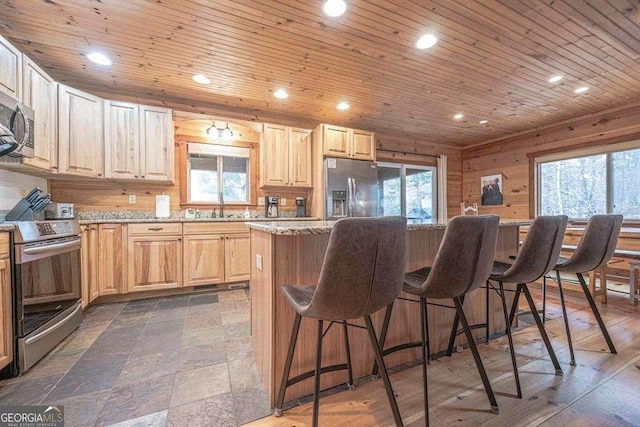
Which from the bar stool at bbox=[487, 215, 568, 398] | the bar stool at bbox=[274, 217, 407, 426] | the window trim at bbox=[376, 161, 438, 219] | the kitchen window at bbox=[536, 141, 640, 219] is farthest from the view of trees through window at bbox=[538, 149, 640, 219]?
the bar stool at bbox=[274, 217, 407, 426]

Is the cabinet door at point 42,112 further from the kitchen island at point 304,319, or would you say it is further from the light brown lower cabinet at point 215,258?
the kitchen island at point 304,319

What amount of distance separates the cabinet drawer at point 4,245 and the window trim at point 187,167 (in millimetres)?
2098

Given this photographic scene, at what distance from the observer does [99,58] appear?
2.53 m

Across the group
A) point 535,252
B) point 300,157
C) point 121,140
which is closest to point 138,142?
point 121,140

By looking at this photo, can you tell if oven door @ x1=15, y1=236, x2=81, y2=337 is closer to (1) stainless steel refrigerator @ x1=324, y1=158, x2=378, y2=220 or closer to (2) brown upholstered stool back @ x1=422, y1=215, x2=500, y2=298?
(2) brown upholstered stool back @ x1=422, y1=215, x2=500, y2=298

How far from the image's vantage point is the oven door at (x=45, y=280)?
1.71m

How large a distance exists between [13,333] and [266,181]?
109 inches

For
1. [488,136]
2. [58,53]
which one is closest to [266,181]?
[58,53]

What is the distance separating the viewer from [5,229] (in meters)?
1.61

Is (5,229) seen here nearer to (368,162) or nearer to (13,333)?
(13,333)

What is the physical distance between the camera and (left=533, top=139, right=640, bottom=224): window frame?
11.8 ft

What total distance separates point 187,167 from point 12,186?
65.9 inches

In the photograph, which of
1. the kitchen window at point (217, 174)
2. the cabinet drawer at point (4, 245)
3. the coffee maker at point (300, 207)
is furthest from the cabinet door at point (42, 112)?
the coffee maker at point (300, 207)

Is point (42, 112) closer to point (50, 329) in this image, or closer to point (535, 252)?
point (50, 329)
